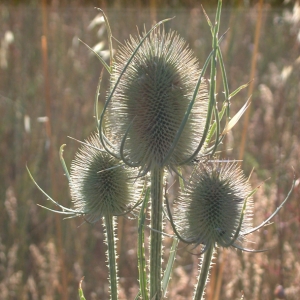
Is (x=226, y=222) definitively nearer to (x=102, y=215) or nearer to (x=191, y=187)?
(x=191, y=187)

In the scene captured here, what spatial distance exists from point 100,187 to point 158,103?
396 millimetres

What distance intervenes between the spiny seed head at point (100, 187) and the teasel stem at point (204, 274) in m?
0.36

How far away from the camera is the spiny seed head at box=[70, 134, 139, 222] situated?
169 cm

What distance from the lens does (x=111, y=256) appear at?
5.41ft

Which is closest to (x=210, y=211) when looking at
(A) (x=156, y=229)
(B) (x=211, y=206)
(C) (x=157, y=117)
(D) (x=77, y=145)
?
(B) (x=211, y=206)

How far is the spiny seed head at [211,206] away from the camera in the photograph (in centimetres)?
154

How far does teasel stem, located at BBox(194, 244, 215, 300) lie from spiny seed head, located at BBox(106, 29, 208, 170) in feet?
1.04

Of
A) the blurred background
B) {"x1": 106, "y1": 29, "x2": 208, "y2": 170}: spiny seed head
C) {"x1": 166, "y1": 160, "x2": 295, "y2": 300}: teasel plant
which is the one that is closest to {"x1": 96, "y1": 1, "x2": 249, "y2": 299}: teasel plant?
{"x1": 106, "y1": 29, "x2": 208, "y2": 170}: spiny seed head

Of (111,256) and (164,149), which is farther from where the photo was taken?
(111,256)

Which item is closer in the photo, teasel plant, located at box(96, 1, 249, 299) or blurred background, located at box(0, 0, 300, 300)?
teasel plant, located at box(96, 1, 249, 299)

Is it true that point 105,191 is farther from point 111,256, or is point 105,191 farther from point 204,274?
point 204,274

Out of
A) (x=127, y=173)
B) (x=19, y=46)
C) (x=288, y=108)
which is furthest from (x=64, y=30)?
(x=127, y=173)

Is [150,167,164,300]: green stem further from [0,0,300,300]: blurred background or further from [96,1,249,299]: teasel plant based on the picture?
[0,0,300,300]: blurred background

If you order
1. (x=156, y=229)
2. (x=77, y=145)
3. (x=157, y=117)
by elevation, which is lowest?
(x=156, y=229)
